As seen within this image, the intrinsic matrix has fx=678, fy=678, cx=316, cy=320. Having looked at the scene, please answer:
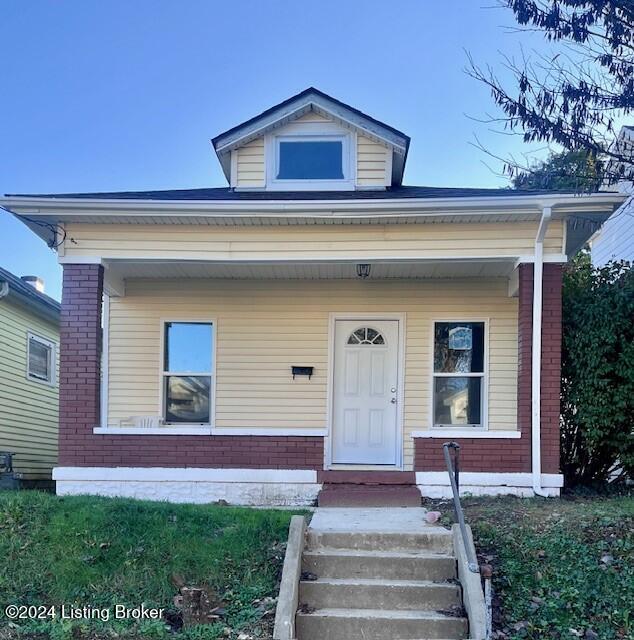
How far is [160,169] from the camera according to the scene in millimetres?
23359

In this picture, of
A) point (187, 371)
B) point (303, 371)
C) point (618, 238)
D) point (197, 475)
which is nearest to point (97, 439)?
point (197, 475)

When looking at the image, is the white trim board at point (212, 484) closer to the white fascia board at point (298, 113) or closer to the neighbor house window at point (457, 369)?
the neighbor house window at point (457, 369)

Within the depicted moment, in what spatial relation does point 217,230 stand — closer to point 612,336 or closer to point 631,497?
point 612,336

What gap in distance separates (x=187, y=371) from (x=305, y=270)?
7.54 feet

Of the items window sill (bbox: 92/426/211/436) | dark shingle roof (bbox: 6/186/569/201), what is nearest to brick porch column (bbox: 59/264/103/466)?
window sill (bbox: 92/426/211/436)

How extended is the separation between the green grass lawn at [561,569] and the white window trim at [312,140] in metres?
4.84

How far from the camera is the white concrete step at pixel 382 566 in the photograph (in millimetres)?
5277

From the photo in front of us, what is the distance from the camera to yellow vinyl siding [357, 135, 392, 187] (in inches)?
368

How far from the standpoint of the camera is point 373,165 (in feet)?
30.8

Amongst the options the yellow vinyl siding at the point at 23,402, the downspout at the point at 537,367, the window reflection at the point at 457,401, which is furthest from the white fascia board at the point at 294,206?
the yellow vinyl siding at the point at 23,402

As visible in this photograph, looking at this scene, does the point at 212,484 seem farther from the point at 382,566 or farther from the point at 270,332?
the point at 382,566

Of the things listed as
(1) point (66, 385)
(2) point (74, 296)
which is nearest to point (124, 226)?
(2) point (74, 296)

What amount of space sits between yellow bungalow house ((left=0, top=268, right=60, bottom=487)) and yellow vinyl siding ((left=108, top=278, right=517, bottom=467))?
10.3ft

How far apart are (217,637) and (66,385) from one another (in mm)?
4364
